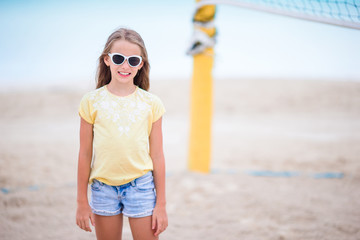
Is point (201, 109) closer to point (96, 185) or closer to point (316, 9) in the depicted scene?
point (316, 9)

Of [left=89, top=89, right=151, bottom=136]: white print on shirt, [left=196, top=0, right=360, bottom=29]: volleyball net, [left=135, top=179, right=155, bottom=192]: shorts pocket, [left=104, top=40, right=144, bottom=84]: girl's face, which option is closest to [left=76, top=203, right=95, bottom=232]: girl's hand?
[left=135, top=179, right=155, bottom=192]: shorts pocket

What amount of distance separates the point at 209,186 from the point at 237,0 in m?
2.13

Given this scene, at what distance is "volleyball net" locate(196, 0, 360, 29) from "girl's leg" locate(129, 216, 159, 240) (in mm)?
1915

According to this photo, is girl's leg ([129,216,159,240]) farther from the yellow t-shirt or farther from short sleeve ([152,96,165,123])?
short sleeve ([152,96,165,123])

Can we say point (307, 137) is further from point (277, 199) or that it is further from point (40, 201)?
point (40, 201)

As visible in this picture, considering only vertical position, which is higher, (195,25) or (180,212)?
(195,25)

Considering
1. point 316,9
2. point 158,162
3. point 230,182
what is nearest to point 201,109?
point 230,182

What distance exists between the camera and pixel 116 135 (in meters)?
1.30

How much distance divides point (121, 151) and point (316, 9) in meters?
2.17

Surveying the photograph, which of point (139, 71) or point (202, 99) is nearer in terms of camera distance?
point (139, 71)

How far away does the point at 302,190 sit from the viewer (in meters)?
3.21

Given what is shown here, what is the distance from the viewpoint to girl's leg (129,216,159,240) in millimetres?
1347

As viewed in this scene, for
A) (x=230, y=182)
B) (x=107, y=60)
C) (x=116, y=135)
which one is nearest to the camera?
(x=116, y=135)

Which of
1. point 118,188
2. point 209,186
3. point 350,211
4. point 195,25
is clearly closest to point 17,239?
point 118,188
